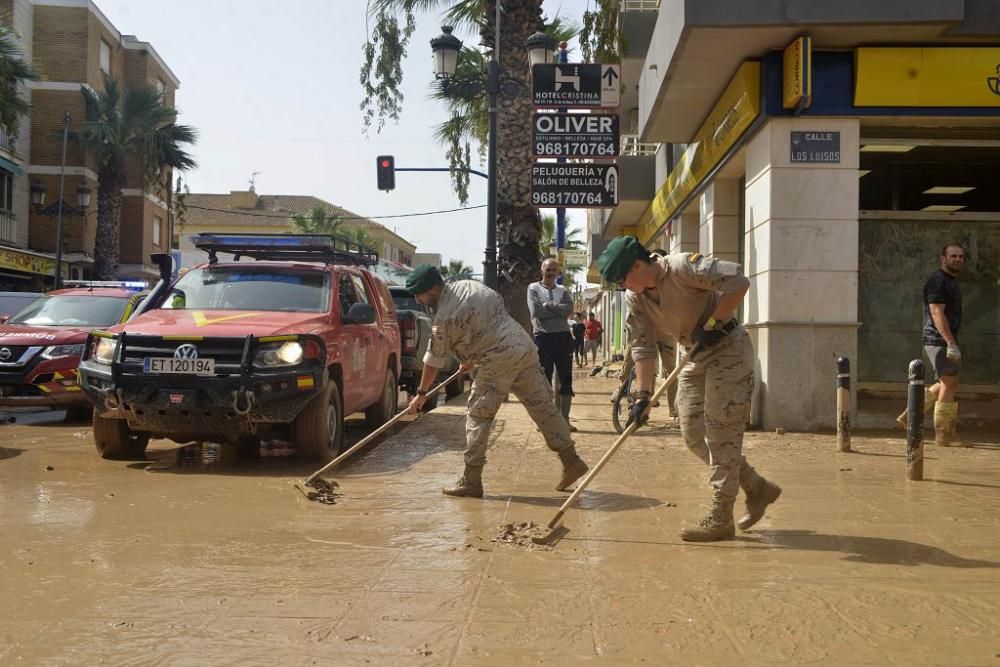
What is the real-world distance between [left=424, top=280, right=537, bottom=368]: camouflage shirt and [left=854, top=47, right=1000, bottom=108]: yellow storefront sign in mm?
5504

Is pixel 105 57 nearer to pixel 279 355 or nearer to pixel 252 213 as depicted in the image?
pixel 279 355

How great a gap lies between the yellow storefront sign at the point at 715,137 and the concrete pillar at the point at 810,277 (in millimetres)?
852

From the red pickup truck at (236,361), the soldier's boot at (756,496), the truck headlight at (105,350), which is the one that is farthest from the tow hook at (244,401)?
the soldier's boot at (756,496)

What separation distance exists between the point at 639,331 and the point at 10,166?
35167 mm

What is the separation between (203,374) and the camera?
24.5 feet

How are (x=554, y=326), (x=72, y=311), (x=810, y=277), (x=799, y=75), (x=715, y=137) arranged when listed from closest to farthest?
(x=799, y=75)
(x=554, y=326)
(x=810, y=277)
(x=72, y=311)
(x=715, y=137)

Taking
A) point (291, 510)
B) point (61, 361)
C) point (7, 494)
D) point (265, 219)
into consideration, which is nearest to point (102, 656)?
point (291, 510)

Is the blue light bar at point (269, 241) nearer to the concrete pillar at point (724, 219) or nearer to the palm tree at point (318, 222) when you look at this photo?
the concrete pillar at point (724, 219)

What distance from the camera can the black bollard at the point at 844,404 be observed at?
8930mm

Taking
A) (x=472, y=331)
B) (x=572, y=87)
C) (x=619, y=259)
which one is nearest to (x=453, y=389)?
(x=572, y=87)

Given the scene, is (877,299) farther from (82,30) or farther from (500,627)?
(82,30)

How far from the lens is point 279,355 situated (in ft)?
25.1

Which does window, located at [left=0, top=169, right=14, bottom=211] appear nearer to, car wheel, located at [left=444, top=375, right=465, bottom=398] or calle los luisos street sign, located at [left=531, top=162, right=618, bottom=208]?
car wheel, located at [left=444, top=375, right=465, bottom=398]

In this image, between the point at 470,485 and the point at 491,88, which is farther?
the point at 491,88
